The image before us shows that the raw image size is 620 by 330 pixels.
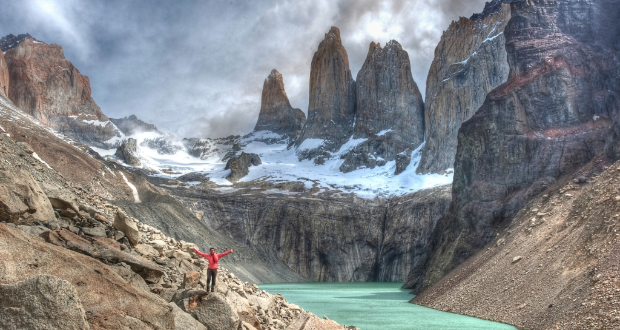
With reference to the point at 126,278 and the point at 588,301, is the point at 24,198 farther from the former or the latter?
the point at 588,301

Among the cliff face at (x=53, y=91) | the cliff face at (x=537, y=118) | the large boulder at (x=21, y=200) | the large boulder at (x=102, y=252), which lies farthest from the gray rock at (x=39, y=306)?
the cliff face at (x=53, y=91)

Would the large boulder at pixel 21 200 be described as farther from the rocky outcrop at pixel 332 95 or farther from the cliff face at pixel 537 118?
the rocky outcrop at pixel 332 95

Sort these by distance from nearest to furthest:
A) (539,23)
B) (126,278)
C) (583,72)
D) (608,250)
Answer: (126,278) → (608,250) → (583,72) → (539,23)

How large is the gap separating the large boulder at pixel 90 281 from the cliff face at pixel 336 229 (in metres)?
85.9

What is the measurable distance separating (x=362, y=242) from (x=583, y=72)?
63151 mm

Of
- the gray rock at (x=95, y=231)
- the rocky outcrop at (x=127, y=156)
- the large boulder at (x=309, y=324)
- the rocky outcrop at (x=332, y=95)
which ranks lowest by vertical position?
the large boulder at (x=309, y=324)

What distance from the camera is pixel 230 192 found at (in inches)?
4400

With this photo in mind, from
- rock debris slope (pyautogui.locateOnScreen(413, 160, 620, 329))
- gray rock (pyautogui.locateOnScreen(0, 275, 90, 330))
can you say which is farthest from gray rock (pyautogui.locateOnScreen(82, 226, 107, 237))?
rock debris slope (pyautogui.locateOnScreen(413, 160, 620, 329))

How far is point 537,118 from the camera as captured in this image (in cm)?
4238

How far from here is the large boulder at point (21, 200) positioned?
12133 mm

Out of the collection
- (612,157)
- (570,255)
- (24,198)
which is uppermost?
(612,157)

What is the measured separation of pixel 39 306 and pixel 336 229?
3645 inches

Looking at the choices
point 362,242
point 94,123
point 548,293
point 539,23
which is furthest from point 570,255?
point 94,123

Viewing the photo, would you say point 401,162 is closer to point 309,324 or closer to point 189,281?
point 309,324
